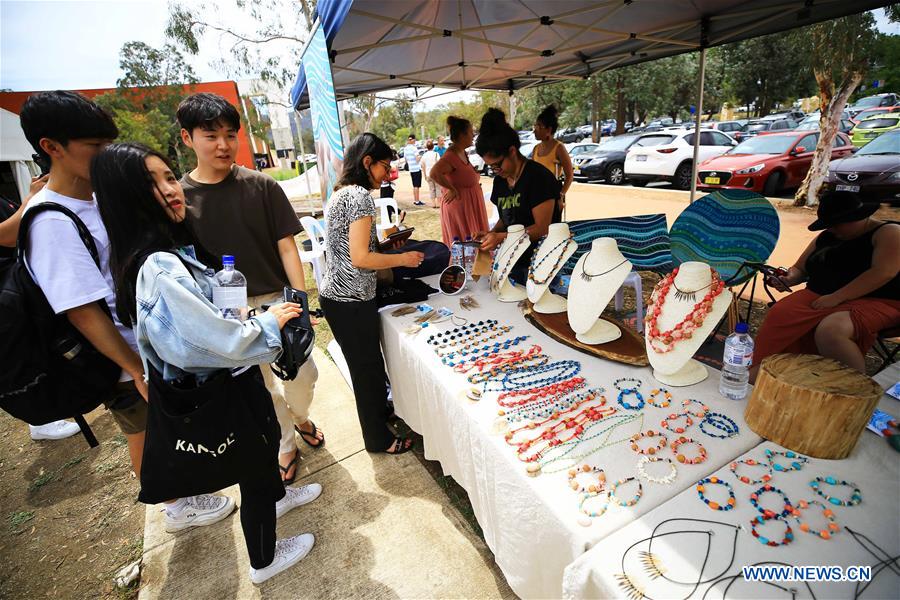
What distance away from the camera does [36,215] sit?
1.35 meters

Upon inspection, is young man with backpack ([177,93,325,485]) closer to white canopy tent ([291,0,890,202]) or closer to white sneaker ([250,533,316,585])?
white sneaker ([250,533,316,585])

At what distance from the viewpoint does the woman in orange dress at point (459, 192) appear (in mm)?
4113

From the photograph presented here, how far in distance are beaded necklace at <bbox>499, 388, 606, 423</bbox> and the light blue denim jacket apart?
84cm

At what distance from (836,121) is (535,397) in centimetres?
844

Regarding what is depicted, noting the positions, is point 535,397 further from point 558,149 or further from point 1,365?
point 558,149

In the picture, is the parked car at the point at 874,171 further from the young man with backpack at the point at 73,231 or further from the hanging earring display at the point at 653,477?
the young man with backpack at the point at 73,231

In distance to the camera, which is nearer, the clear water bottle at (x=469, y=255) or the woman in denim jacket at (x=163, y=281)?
the woman in denim jacket at (x=163, y=281)

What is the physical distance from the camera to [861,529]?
90 centimetres

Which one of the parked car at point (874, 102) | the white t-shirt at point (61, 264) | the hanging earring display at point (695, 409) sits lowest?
the hanging earring display at point (695, 409)

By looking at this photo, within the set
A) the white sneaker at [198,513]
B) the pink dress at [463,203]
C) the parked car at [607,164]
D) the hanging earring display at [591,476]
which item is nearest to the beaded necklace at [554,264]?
the hanging earring display at [591,476]

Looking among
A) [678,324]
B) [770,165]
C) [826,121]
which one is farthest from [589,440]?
[770,165]

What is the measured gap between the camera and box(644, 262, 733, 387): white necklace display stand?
1.36 meters

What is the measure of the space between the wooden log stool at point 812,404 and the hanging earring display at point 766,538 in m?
0.29

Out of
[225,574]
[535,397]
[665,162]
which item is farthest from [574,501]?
[665,162]
